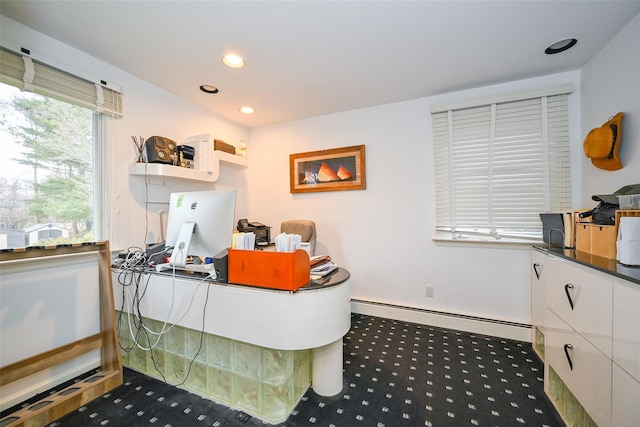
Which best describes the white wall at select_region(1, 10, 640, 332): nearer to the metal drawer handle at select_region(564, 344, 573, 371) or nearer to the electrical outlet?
the electrical outlet

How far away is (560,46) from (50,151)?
3.89 metres

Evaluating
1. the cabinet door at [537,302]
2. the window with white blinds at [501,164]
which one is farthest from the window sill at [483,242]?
the cabinet door at [537,302]

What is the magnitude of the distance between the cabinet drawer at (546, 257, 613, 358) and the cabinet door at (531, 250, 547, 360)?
44 cm

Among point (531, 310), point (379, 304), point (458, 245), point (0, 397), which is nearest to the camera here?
point (0, 397)

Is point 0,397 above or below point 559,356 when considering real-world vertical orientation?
below

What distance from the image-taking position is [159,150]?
2211 mm

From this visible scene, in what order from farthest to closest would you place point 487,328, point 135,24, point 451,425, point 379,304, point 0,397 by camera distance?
1. point 379,304
2. point 487,328
3. point 135,24
4. point 0,397
5. point 451,425

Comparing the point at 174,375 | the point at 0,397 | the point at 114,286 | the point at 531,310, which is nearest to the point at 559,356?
the point at 531,310

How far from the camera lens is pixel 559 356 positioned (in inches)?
54.5

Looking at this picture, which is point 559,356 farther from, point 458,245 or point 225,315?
point 225,315

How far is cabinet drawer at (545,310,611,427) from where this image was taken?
998 mm

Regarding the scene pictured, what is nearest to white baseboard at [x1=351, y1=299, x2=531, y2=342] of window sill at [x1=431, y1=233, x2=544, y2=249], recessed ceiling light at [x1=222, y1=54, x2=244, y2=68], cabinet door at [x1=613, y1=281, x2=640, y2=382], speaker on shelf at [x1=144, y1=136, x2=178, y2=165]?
window sill at [x1=431, y1=233, x2=544, y2=249]

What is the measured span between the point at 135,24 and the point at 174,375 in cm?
241

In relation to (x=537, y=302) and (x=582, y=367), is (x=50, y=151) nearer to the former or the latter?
(x=582, y=367)
